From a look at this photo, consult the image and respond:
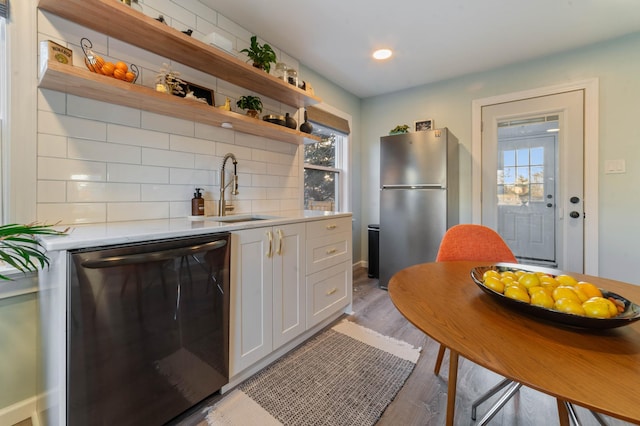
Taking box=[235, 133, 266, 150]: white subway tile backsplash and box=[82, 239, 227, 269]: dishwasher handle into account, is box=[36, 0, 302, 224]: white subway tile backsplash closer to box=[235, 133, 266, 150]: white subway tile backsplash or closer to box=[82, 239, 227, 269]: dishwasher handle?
box=[235, 133, 266, 150]: white subway tile backsplash

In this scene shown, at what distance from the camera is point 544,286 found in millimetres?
807

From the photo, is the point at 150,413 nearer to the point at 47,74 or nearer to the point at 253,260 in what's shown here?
the point at 253,260

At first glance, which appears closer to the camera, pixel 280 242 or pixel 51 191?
pixel 51 191

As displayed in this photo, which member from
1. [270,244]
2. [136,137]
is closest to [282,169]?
[270,244]

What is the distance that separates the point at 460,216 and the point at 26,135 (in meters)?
3.64

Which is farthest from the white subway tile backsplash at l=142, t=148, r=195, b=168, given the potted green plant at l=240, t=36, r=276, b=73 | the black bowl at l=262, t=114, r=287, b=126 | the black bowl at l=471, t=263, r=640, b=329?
the black bowl at l=471, t=263, r=640, b=329

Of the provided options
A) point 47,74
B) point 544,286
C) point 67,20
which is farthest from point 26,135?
point 544,286

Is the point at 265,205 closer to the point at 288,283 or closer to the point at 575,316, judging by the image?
the point at 288,283

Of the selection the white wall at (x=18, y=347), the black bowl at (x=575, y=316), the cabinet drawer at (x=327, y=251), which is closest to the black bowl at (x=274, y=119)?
the cabinet drawer at (x=327, y=251)

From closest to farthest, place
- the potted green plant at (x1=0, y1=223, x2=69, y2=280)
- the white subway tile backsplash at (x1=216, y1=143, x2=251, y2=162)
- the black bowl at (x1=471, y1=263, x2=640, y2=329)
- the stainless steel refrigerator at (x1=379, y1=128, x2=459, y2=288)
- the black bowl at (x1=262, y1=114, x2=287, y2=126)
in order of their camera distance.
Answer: the black bowl at (x1=471, y1=263, x2=640, y2=329)
the potted green plant at (x1=0, y1=223, x2=69, y2=280)
the white subway tile backsplash at (x1=216, y1=143, x2=251, y2=162)
the black bowl at (x1=262, y1=114, x2=287, y2=126)
the stainless steel refrigerator at (x1=379, y1=128, x2=459, y2=288)

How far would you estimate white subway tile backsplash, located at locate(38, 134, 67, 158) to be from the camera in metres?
1.33

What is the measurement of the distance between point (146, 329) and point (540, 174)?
3532mm

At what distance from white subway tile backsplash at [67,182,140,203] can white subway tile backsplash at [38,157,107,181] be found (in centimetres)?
4

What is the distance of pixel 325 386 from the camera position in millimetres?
1560
